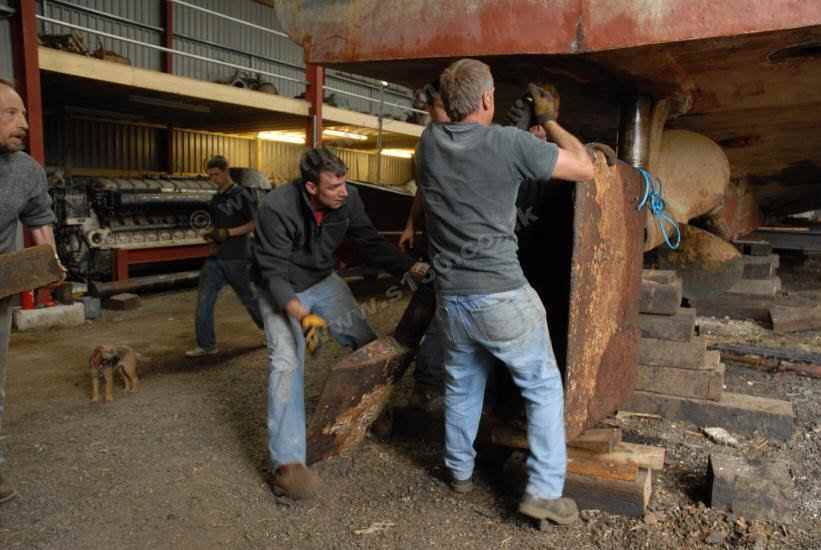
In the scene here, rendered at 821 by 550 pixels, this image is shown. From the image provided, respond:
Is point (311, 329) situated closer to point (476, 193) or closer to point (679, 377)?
point (476, 193)

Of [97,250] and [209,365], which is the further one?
[97,250]

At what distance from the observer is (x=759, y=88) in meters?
3.05

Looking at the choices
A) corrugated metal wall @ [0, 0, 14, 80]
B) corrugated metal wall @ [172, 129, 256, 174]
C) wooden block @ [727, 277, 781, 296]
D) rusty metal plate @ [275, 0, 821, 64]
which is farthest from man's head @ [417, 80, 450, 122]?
corrugated metal wall @ [172, 129, 256, 174]

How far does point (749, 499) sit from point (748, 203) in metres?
4.14

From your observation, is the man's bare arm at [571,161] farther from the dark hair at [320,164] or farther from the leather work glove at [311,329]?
the leather work glove at [311,329]

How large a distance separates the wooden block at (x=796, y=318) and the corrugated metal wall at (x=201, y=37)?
8.44 meters

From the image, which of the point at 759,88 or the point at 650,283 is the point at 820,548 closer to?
the point at 650,283

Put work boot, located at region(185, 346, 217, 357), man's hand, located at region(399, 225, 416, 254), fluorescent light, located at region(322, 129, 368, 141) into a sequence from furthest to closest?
fluorescent light, located at region(322, 129, 368, 141), work boot, located at region(185, 346, 217, 357), man's hand, located at region(399, 225, 416, 254)

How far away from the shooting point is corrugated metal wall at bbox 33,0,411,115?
33.4ft

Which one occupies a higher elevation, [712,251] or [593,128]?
[593,128]

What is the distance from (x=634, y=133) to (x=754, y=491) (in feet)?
5.49

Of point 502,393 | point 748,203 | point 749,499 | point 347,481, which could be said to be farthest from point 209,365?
point 748,203

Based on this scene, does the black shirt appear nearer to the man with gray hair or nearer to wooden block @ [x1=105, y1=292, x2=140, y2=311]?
wooden block @ [x1=105, y1=292, x2=140, y2=311]

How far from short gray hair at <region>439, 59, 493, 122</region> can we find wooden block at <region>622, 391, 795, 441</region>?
1.98 m
